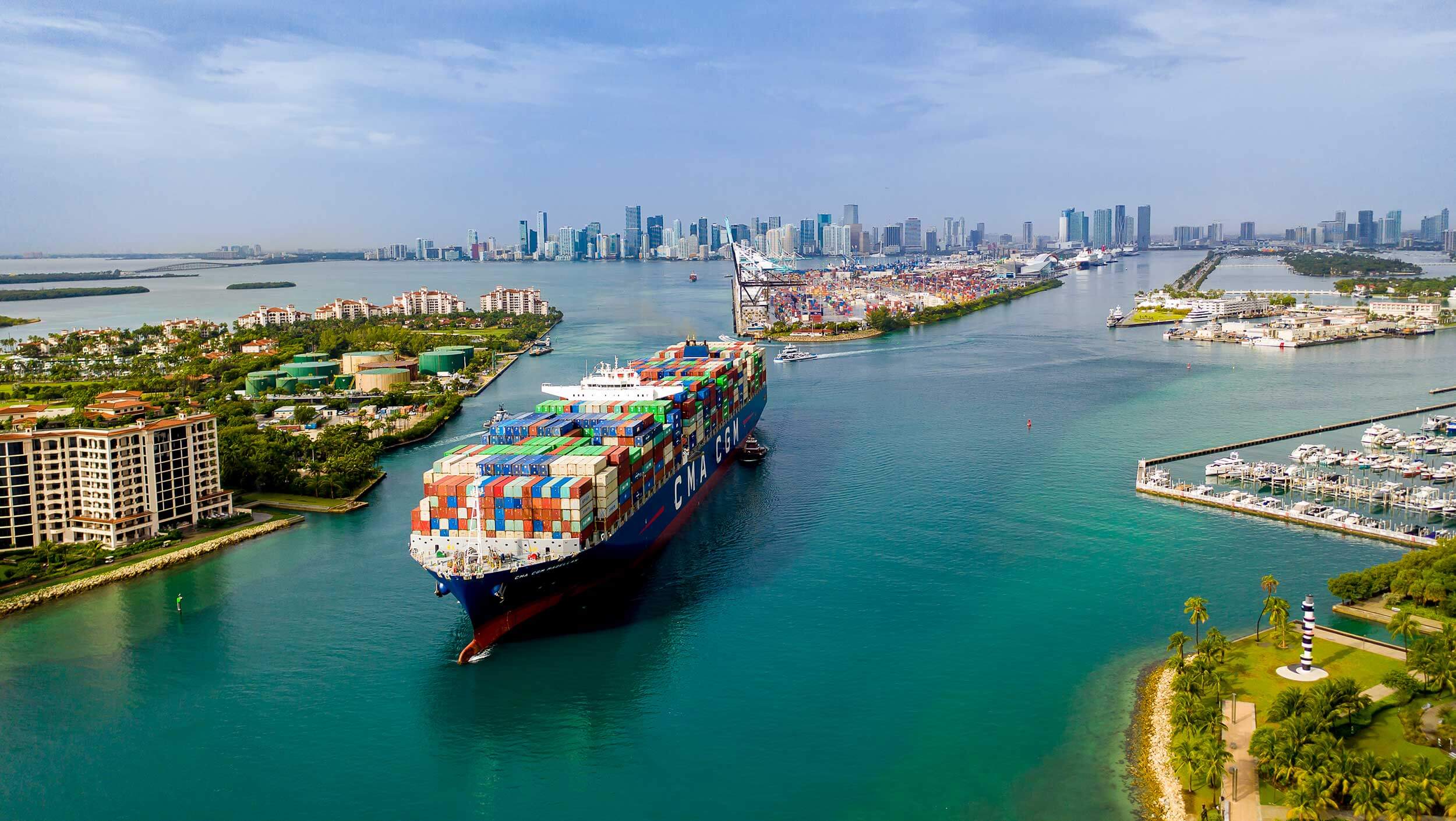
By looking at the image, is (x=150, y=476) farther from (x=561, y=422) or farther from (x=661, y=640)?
(x=661, y=640)

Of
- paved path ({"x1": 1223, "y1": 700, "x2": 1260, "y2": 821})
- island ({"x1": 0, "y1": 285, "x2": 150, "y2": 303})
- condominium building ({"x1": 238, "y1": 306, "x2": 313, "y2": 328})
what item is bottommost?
paved path ({"x1": 1223, "y1": 700, "x2": 1260, "y2": 821})

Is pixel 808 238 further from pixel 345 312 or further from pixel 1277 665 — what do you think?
pixel 1277 665

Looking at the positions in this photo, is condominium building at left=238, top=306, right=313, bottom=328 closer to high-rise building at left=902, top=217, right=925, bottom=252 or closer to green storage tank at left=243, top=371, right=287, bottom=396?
green storage tank at left=243, top=371, right=287, bottom=396

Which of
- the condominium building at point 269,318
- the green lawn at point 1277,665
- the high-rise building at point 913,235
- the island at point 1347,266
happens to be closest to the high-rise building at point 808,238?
the high-rise building at point 913,235

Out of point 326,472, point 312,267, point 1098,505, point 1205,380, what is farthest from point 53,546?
point 312,267

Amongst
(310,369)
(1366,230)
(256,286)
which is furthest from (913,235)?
(310,369)

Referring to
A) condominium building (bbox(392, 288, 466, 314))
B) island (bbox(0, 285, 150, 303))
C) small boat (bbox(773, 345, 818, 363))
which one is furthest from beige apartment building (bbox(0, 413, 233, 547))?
island (bbox(0, 285, 150, 303))
